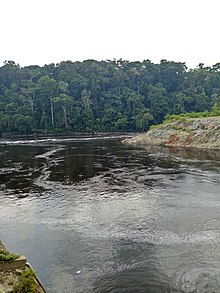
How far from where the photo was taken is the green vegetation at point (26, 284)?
865cm

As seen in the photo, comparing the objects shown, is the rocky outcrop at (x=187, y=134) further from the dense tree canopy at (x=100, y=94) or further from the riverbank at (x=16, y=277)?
the riverbank at (x=16, y=277)

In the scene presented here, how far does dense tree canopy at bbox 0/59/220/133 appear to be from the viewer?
9844 cm

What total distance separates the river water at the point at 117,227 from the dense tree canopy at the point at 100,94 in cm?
6927

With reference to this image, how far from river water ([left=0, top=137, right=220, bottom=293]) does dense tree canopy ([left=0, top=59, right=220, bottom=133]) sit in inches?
2727

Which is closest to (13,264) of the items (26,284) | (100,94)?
(26,284)

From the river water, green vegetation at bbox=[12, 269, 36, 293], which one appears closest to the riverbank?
green vegetation at bbox=[12, 269, 36, 293]

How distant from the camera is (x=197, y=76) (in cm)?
11988

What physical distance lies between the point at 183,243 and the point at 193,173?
15800mm

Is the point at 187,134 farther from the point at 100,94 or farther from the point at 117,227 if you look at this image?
the point at 100,94

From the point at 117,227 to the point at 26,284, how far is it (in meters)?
7.43

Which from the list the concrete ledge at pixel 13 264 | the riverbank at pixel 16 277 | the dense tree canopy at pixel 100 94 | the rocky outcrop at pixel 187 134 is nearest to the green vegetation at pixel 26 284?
the riverbank at pixel 16 277

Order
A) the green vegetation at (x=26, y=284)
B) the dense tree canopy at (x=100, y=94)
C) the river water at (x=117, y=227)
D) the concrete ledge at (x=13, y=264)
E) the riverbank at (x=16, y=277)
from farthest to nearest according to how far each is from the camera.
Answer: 1. the dense tree canopy at (x=100, y=94)
2. the river water at (x=117, y=227)
3. the concrete ledge at (x=13, y=264)
4. the riverbank at (x=16, y=277)
5. the green vegetation at (x=26, y=284)

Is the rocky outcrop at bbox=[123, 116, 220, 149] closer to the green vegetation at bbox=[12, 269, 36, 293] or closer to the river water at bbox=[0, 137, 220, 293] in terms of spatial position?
the river water at bbox=[0, 137, 220, 293]

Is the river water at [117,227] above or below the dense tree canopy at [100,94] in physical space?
below
